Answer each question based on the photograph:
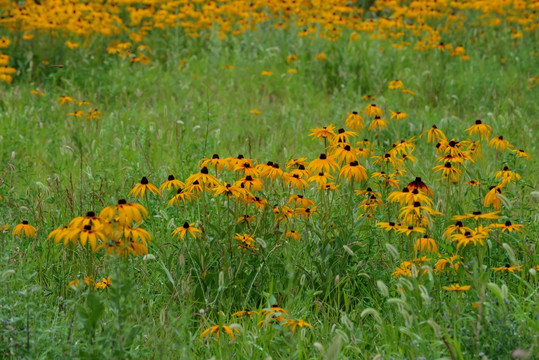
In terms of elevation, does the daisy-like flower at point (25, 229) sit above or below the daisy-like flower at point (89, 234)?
below

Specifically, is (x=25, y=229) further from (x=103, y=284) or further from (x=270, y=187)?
(x=270, y=187)

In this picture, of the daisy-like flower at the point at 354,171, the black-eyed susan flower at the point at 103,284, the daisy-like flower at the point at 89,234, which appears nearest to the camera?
the daisy-like flower at the point at 89,234

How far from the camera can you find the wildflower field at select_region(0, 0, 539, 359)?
8.67 ft

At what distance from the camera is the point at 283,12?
10.1m

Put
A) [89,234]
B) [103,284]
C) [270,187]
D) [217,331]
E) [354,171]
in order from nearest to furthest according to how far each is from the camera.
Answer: [89,234] < [217,331] < [103,284] < [354,171] < [270,187]

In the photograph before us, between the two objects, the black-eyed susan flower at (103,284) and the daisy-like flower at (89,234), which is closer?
the daisy-like flower at (89,234)

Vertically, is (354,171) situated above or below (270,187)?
above

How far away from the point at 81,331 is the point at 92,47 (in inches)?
260

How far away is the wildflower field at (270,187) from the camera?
2643 millimetres

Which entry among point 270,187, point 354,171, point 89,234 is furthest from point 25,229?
point 354,171

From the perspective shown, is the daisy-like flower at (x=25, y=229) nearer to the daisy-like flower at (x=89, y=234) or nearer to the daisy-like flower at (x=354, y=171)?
the daisy-like flower at (x=89, y=234)

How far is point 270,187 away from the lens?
3947 mm

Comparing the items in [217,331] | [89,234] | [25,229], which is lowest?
[217,331]

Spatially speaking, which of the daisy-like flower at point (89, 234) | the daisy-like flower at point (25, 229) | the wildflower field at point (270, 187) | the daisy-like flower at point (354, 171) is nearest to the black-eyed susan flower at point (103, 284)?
the wildflower field at point (270, 187)
